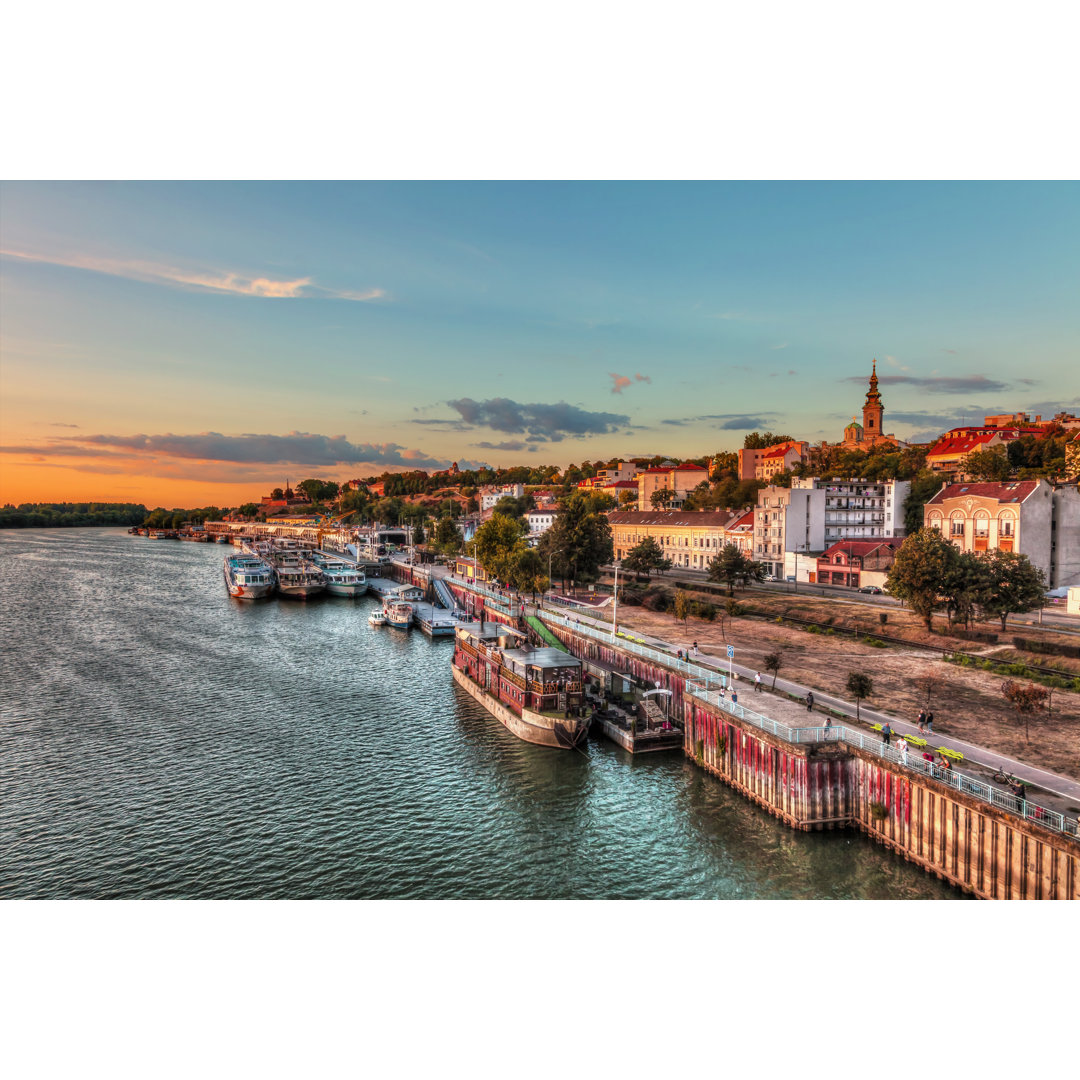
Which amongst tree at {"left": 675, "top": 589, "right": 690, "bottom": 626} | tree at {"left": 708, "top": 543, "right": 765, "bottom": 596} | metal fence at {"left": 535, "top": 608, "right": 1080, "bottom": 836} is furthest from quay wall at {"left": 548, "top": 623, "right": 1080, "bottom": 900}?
tree at {"left": 708, "top": 543, "right": 765, "bottom": 596}

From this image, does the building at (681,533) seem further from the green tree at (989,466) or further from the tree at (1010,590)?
the tree at (1010,590)

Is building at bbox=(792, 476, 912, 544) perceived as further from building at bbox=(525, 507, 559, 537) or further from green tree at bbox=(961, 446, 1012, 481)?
building at bbox=(525, 507, 559, 537)

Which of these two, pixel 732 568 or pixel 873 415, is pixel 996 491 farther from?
pixel 873 415

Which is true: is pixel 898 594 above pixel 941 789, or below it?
above

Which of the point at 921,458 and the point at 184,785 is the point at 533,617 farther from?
the point at 921,458

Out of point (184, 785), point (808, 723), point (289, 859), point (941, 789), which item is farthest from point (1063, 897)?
point (184, 785)

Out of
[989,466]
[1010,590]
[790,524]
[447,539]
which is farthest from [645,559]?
[989,466]

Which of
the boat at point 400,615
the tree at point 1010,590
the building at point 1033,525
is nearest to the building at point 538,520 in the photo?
the boat at point 400,615
